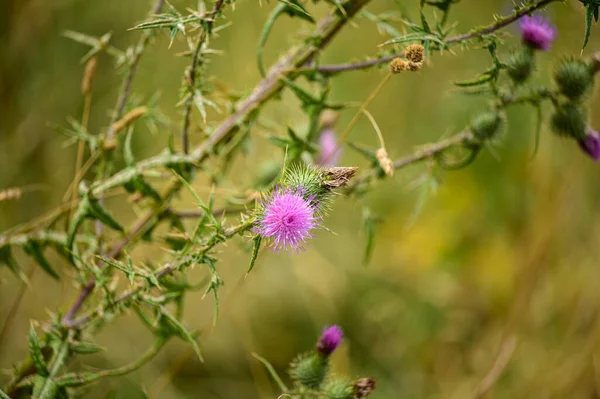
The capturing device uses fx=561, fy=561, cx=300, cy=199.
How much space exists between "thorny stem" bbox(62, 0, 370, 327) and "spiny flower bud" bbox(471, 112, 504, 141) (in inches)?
18.2

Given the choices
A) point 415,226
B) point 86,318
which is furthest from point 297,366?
point 415,226

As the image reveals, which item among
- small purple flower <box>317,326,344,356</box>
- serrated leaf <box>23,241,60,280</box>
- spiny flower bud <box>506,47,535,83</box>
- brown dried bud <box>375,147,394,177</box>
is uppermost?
spiny flower bud <box>506,47,535,83</box>

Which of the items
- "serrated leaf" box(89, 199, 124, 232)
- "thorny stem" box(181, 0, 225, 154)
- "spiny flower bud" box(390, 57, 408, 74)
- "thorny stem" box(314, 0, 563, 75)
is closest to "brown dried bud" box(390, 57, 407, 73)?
"spiny flower bud" box(390, 57, 408, 74)

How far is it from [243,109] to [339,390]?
0.80 m

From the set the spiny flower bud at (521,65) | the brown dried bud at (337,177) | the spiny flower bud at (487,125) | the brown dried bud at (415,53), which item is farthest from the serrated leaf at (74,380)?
the spiny flower bud at (521,65)

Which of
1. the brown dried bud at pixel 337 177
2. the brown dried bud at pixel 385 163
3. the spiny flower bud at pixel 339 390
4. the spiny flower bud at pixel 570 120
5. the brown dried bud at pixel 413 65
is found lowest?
the spiny flower bud at pixel 339 390

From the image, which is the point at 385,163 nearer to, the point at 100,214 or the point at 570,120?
the point at 570,120

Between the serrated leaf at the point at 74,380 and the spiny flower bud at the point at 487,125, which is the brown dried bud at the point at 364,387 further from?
the spiny flower bud at the point at 487,125

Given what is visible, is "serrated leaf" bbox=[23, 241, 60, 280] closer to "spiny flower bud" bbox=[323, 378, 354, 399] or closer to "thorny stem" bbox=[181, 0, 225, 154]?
"thorny stem" bbox=[181, 0, 225, 154]

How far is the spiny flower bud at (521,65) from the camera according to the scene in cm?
155

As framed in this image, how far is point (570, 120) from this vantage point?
1.56m

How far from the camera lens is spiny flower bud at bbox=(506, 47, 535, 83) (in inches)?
61.0

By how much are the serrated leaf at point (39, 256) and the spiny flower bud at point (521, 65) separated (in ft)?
4.55

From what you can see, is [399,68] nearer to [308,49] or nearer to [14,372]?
[308,49]
